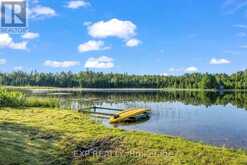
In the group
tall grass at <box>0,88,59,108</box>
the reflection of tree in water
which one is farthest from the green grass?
the reflection of tree in water

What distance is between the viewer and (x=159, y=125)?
22719 mm

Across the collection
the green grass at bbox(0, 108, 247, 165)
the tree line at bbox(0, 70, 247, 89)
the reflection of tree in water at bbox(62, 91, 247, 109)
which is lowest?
the green grass at bbox(0, 108, 247, 165)

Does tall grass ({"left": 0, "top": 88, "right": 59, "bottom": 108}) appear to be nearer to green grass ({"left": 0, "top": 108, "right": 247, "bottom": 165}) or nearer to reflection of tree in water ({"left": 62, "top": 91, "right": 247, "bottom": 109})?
reflection of tree in water ({"left": 62, "top": 91, "right": 247, "bottom": 109})

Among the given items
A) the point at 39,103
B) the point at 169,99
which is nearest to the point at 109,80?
the point at 169,99

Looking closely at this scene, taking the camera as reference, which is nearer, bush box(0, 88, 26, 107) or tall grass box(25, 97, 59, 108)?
bush box(0, 88, 26, 107)

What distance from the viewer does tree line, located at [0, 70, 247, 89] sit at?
495 ft

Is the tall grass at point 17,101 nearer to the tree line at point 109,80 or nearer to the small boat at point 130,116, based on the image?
the small boat at point 130,116

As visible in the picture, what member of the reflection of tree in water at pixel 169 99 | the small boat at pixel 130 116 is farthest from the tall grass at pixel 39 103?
the reflection of tree in water at pixel 169 99

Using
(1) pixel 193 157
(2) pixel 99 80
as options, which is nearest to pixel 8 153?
(1) pixel 193 157

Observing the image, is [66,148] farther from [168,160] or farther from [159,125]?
[159,125]

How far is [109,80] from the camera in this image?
158250 mm

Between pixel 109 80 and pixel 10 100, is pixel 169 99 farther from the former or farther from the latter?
pixel 109 80

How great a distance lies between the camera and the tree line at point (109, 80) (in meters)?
151

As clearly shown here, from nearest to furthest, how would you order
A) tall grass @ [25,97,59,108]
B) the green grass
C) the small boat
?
the green grass → the small boat → tall grass @ [25,97,59,108]
